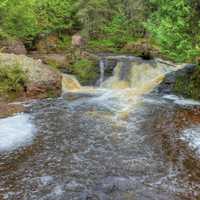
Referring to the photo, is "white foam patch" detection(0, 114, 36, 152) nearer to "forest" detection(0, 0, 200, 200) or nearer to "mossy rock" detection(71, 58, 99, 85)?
"forest" detection(0, 0, 200, 200)

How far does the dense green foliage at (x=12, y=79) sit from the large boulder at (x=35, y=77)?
0.47ft

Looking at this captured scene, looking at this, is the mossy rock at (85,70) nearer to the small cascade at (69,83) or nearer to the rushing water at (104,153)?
the small cascade at (69,83)

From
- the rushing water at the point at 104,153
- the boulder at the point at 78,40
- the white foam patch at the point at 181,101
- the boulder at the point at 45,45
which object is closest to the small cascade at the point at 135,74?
the white foam patch at the point at 181,101

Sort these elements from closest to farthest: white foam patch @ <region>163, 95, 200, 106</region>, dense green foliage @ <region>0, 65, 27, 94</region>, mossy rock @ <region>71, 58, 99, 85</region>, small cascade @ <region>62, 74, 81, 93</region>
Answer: white foam patch @ <region>163, 95, 200, 106</region>
dense green foliage @ <region>0, 65, 27, 94</region>
small cascade @ <region>62, 74, 81, 93</region>
mossy rock @ <region>71, 58, 99, 85</region>

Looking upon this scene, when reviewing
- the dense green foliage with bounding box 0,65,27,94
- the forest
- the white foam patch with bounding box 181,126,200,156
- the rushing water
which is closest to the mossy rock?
the forest

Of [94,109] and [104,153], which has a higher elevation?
[104,153]

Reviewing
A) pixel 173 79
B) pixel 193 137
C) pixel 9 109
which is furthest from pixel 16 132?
pixel 173 79

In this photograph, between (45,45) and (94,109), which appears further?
(45,45)

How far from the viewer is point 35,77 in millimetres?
17734

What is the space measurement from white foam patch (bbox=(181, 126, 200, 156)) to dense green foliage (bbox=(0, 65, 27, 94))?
8.47m

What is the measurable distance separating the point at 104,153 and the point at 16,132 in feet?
11.7

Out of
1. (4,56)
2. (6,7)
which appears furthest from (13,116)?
(6,7)

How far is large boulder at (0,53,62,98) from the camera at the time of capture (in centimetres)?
1736

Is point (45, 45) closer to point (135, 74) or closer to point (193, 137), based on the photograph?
point (135, 74)
